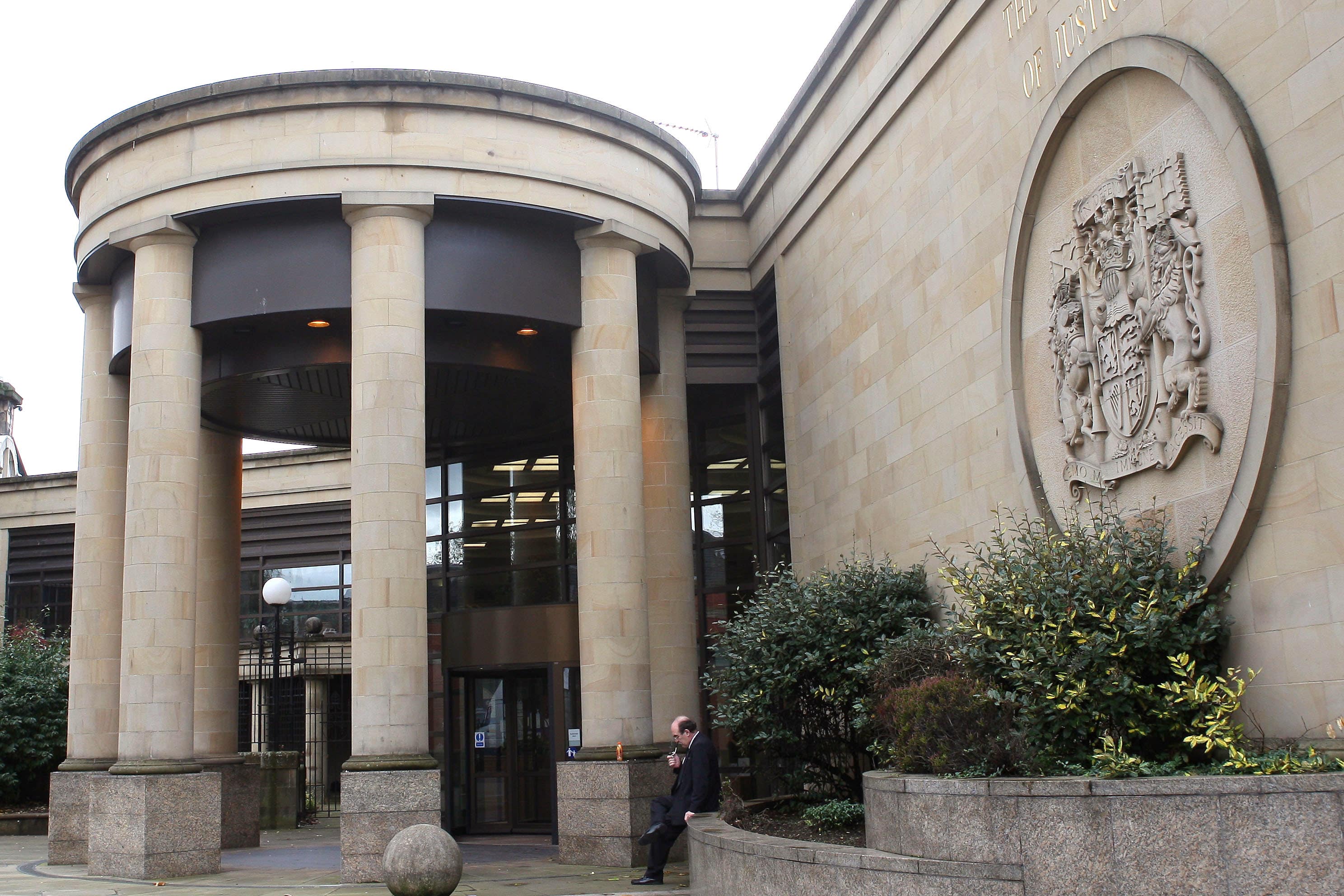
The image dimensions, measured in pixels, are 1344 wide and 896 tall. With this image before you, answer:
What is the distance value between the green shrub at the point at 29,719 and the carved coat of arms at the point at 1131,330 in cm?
2411

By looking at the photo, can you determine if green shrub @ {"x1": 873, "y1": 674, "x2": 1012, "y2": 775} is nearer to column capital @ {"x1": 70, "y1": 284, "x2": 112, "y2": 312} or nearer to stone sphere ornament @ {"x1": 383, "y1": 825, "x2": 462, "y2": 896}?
stone sphere ornament @ {"x1": 383, "y1": 825, "x2": 462, "y2": 896}

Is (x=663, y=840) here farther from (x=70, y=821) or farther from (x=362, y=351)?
(x=70, y=821)

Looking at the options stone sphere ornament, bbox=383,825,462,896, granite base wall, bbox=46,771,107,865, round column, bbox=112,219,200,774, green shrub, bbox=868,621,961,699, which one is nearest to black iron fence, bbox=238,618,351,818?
granite base wall, bbox=46,771,107,865

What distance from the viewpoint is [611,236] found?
60.6 ft

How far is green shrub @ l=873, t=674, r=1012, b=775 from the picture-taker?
32.7ft

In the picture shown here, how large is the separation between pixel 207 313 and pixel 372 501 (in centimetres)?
380

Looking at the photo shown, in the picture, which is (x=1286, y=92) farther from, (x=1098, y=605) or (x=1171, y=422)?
(x=1098, y=605)

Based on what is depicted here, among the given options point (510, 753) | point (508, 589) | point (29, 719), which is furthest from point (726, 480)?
point (29, 719)

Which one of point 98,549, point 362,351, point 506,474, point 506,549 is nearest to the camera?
point 362,351

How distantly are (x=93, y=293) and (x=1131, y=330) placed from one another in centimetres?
1588

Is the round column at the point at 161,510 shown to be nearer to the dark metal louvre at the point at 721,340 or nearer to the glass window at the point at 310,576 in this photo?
the dark metal louvre at the point at 721,340

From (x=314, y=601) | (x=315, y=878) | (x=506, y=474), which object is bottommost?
(x=315, y=878)

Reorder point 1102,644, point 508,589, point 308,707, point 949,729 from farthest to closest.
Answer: point 308,707, point 508,589, point 949,729, point 1102,644

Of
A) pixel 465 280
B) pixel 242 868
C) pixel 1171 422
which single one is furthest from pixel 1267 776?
pixel 242 868
